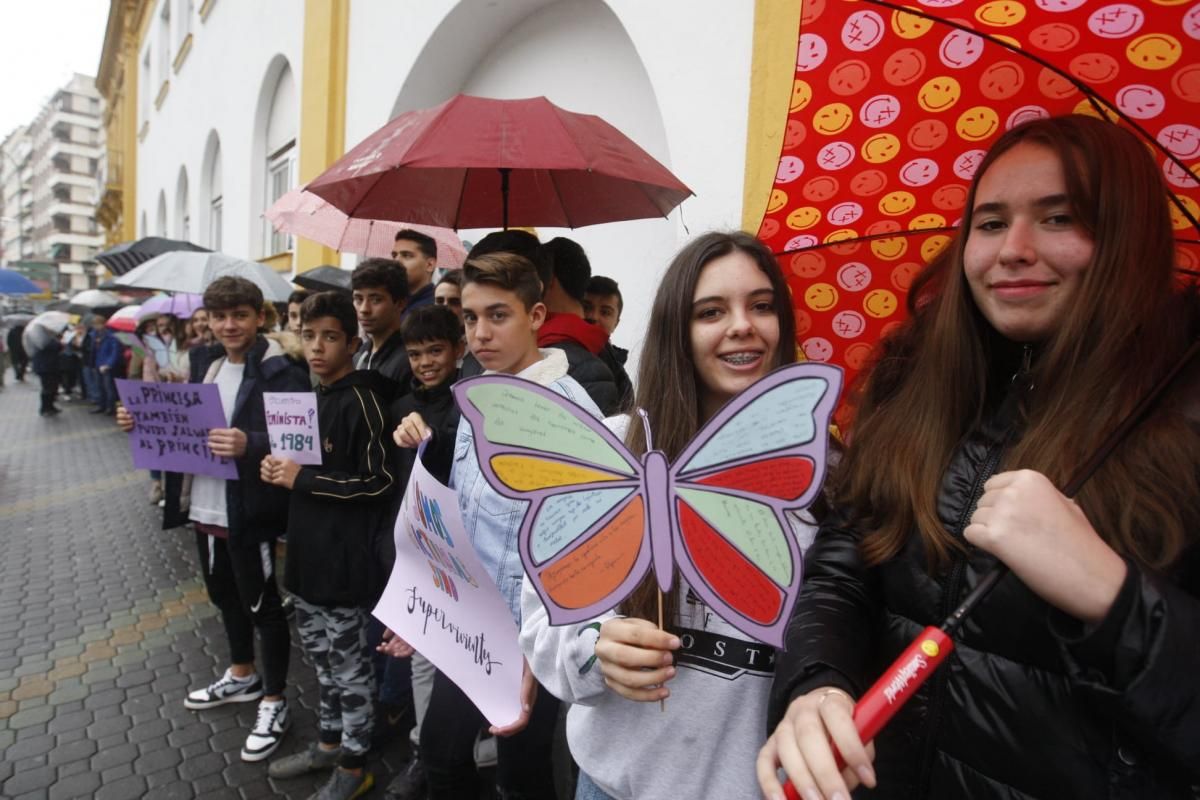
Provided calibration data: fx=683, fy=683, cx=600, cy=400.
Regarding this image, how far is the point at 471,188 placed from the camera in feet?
10.4

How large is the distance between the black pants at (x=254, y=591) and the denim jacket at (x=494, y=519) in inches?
62.5

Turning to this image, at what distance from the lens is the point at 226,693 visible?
10.6 feet

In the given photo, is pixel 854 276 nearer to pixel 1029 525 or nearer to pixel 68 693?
pixel 1029 525

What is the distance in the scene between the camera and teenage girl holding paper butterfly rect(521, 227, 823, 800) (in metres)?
1.14

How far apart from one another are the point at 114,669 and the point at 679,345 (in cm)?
381

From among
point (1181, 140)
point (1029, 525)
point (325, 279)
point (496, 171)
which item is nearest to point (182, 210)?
point (325, 279)

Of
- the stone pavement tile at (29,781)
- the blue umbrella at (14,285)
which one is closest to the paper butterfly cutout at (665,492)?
the stone pavement tile at (29,781)

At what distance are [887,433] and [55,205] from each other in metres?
93.2

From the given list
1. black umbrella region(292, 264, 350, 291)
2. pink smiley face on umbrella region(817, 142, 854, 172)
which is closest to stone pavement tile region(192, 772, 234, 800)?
pink smiley face on umbrella region(817, 142, 854, 172)

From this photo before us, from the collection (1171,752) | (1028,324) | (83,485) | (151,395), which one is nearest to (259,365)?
(151,395)

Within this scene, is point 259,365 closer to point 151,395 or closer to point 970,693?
point 151,395

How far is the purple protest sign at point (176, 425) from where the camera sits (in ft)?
9.41

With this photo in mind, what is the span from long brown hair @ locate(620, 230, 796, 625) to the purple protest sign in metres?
2.23

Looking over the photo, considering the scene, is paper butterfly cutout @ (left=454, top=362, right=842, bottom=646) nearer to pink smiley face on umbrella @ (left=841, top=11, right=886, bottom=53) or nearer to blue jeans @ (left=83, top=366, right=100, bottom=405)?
pink smiley face on umbrella @ (left=841, top=11, right=886, bottom=53)
